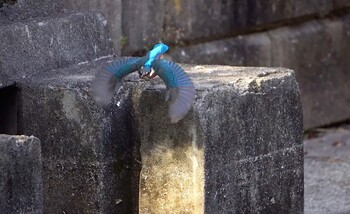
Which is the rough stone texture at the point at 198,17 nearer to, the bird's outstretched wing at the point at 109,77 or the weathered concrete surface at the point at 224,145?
the weathered concrete surface at the point at 224,145

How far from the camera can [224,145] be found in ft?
12.8

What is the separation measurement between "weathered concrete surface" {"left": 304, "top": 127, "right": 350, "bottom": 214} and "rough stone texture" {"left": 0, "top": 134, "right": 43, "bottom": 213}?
178 cm

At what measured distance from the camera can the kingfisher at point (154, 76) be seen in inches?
144

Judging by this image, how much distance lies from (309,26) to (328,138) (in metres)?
0.64

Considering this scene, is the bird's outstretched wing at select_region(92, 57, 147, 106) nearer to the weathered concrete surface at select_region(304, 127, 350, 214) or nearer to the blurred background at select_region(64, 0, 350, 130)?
the blurred background at select_region(64, 0, 350, 130)

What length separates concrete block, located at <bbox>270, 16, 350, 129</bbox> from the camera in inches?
253

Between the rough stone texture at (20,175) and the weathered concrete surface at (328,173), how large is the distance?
178cm

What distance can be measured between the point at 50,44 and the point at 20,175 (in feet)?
3.16

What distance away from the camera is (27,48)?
4156 mm

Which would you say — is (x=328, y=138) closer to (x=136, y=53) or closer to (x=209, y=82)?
(x=136, y=53)

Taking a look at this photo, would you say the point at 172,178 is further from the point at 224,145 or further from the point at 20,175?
the point at 20,175

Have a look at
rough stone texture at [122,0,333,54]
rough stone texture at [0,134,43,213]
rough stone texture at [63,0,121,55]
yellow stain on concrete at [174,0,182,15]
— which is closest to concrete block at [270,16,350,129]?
rough stone texture at [122,0,333,54]

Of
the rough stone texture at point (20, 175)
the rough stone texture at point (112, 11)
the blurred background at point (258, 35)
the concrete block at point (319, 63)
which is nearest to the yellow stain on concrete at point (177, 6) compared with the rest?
the blurred background at point (258, 35)

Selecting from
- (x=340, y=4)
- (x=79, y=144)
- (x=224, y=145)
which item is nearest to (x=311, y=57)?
(x=340, y=4)
